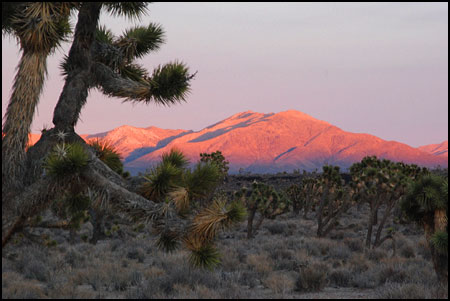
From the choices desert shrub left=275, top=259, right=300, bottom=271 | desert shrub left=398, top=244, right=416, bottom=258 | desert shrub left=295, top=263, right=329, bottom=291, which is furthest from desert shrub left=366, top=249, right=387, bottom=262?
desert shrub left=295, top=263, right=329, bottom=291

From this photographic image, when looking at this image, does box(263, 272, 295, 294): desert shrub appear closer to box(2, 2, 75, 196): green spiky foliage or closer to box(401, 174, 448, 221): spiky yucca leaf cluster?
box(401, 174, 448, 221): spiky yucca leaf cluster

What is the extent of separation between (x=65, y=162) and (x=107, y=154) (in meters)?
3.10

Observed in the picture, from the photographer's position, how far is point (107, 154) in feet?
37.6

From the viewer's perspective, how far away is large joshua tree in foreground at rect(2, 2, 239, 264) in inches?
343

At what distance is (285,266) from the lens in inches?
595

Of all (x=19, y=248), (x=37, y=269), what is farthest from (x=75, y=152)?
(x=19, y=248)

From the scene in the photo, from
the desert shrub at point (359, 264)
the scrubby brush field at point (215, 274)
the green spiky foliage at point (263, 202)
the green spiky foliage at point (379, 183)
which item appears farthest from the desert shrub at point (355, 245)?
the green spiky foliage at point (263, 202)

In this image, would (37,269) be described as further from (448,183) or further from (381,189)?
(381,189)

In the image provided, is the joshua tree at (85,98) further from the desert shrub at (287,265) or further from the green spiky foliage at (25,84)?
the desert shrub at (287,265)

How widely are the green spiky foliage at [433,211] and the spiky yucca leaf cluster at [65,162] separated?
7.51 m

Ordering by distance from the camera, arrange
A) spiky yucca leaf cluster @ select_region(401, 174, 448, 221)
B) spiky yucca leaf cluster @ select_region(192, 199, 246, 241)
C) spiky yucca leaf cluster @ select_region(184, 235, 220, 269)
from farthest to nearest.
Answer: spiky yucca leaf cluster @ select_region(401, 174, 448, 221), spiky yucca leaf cluster @ select_region(184, 235, 220, 269), spiky yucca leaf cluster @ select_region(192, 199, 246, 241)

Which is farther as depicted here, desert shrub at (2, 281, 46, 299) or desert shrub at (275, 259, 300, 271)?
desert shrub at (275, 259, 300, 271)

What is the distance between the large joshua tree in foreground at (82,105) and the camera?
8.71 meters

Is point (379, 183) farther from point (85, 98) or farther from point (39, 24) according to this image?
point (39, 24)
